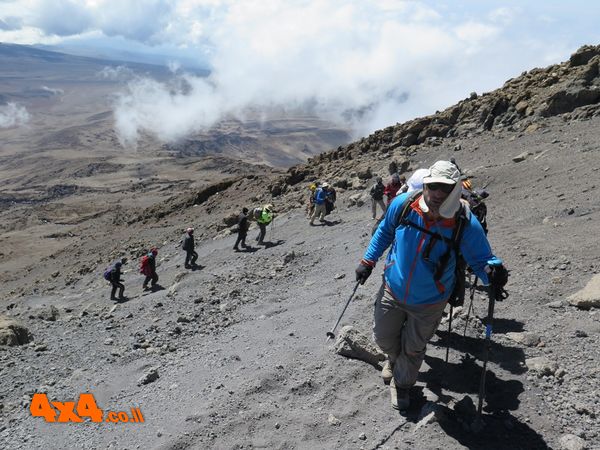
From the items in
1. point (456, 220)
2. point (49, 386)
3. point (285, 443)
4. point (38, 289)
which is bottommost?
point (38, 289)

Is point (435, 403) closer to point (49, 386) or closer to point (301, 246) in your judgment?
point (49, 386)

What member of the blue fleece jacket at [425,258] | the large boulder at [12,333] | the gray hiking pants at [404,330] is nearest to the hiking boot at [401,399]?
the gray hiking pants at [404,330]

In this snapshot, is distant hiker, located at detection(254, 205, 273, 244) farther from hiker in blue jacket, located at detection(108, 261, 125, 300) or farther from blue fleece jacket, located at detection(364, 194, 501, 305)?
blue fleece jacket, located at detection(364, 194, 501, 305)

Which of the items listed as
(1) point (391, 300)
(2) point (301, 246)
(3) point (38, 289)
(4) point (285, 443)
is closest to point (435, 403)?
(1) point (391, 300)

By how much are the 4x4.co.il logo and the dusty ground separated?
0.35ft

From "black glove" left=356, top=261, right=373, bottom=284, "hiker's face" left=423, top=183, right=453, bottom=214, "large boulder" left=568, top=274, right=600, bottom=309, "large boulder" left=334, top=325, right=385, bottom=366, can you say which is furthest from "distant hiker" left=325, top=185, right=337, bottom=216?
"hiker's face" left=423, top=183, right=453, bottom=214

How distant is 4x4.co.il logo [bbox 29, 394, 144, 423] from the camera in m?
5.34

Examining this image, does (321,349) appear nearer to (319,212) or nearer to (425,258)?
(425,258)

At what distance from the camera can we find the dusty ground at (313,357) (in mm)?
4156

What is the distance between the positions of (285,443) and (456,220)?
240cm

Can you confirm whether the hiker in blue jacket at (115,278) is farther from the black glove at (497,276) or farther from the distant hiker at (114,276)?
the black glove at (497,276)

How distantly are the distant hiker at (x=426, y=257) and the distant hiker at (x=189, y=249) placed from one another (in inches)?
442

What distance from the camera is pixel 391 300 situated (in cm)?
390

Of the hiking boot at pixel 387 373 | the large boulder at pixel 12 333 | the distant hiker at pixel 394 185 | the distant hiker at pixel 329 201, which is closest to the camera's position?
the hiking boot at pixel 387 373
